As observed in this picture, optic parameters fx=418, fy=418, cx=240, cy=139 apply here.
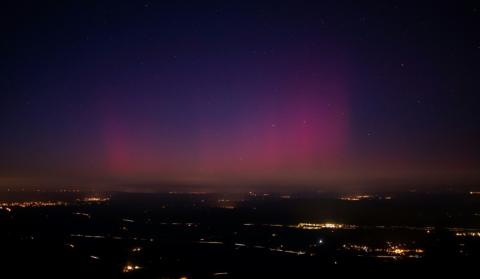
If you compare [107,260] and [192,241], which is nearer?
[107,260]

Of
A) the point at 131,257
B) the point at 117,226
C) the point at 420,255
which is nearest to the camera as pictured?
the point at 131,257

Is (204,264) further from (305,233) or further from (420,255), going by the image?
(305,233)

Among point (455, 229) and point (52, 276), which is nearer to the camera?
point (52, 276)

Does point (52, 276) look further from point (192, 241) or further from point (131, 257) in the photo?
point (192, 241)

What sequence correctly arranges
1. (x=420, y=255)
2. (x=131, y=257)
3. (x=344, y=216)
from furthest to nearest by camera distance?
(x=344, y=216), (x=420, y=255), (x=131, y=257)

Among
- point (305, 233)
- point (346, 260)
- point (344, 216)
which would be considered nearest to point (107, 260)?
point (346, 260)

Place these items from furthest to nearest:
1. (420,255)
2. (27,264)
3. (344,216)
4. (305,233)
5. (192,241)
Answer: (344,216) → (305,233) → (192,241) → (420,255) → (27,264)

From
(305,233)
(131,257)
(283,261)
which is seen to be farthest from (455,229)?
(131,257)

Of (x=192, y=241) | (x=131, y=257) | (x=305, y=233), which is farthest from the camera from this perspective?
(x=305, y=233)
